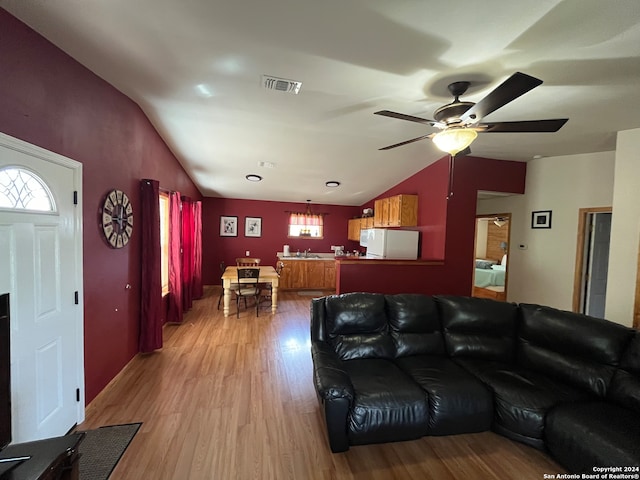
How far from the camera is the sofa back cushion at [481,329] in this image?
8.15 ft

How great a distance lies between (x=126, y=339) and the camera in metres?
2.91

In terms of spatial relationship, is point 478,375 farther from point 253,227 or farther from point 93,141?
point 253,227

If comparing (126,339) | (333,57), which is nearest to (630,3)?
(333,57)

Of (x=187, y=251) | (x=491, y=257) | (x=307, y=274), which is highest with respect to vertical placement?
(x=187, y=251)

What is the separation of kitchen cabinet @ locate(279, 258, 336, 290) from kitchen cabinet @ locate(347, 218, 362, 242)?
0.95 metres

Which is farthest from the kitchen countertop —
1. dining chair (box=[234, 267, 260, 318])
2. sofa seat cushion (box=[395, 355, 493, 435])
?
sofa seat cushion (box=[395, 355, 493, 435])

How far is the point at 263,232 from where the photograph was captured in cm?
723

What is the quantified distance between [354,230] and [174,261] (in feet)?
14.5

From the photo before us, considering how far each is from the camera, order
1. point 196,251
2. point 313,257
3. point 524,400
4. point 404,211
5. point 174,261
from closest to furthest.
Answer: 1. point 524,400
2. point 174,261
3. point 404,211
4. point 196,251
5. point 313,257

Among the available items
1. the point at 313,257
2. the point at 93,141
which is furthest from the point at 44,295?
the point at 313,257

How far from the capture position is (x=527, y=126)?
194 centimetres

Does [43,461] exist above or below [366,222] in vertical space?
below

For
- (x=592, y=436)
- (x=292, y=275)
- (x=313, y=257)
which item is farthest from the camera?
(x=313, y=257)

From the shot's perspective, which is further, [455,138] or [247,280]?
[247,280]
